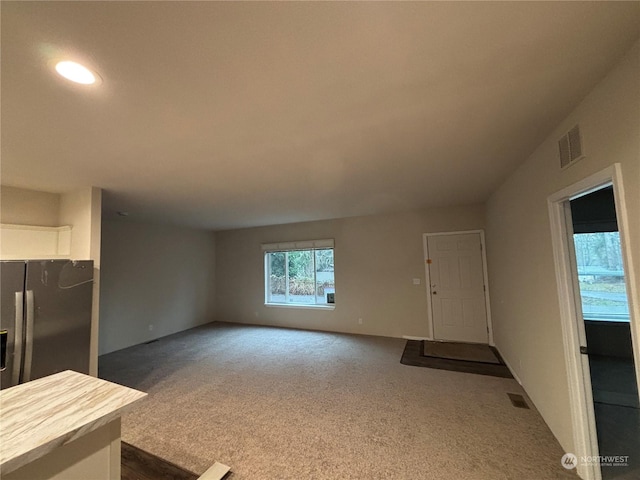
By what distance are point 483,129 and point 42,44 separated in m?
2.48

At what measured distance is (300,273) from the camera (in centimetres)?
609

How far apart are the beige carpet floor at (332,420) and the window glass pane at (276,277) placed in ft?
7.17

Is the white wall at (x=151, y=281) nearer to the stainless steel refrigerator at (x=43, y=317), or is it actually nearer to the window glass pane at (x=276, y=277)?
the window glass pane at (x=276, y=277)

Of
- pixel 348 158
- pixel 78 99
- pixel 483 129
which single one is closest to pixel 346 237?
pixel 348 158

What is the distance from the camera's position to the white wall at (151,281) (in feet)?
15.3

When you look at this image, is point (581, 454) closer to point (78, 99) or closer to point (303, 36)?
point (303, 36)

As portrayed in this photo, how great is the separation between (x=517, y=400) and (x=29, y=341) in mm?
4660

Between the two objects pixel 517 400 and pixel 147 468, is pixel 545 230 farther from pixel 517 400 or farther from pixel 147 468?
pixel 147 468

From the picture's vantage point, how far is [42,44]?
3.41 ft

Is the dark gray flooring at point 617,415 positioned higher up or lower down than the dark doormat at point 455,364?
higher up

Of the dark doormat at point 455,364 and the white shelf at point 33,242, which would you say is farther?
the dark doormat at point 455,364

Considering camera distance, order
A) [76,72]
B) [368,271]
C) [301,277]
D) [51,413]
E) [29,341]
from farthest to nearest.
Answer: [301,277] → [368,271] → [29,341] → [76,72] → [51,413]

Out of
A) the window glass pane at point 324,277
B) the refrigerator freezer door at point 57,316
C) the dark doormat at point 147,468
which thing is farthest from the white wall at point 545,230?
the refrigerator freezer door at point 57,316

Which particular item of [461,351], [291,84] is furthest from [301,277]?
[291,84]
